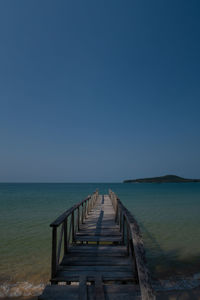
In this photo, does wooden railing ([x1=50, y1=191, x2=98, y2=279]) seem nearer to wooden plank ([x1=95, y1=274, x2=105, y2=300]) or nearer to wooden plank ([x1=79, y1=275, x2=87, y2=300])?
wooden plank ([x1=79, y1=275, x2=87, y2=300])

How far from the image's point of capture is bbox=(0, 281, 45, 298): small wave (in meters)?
4.89

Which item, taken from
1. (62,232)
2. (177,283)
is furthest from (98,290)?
(177,283)

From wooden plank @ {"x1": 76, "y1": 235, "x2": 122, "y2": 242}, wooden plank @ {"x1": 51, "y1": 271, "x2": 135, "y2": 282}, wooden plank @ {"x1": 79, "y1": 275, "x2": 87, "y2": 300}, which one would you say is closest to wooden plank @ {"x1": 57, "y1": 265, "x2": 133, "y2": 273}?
wooden plank @ {"x1": 51, "y1": 271, "x2": 135, "y2": 282}

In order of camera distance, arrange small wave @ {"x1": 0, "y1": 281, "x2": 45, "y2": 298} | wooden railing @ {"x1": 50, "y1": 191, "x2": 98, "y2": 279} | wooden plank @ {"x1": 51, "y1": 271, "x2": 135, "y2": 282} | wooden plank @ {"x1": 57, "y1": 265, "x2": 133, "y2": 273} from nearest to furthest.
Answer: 1. wooden plank @ {"x1": 51, "y1": 271, "x2": 135, "y2": 282}
2. wooden railing @ {"x1": 50, "y1": 191, "x2": 98, "y2": 279}
3. wooden plank @ {"x1": 57, "y1": 265, "x2": 133, "y2": 273}
4. small wave @ {"x1": 0, "y1": 281, "x2": 45, "y2": 298}

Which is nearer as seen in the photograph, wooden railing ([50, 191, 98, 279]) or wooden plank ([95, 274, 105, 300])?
wooden plank ([95, 274, 105, 300])

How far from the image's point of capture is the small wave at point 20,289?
4.89 meters

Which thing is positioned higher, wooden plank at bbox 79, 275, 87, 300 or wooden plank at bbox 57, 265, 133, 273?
wooden plank at bbox 79, 275, 87, 300

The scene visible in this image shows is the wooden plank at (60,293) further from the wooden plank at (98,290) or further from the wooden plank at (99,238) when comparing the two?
the wooden plank at (99,238)

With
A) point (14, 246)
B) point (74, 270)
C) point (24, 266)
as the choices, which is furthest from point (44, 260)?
point (74, 270)

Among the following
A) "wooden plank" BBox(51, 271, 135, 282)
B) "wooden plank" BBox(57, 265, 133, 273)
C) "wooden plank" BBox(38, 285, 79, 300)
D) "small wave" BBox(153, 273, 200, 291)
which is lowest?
"small wave" BBox(153, 273, 200, 291)

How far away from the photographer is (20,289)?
5.09 metres

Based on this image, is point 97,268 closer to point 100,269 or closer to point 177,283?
point 100,269

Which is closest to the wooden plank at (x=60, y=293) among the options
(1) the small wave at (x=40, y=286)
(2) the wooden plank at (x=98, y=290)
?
(2) the wooden plank at (x=98, y=290)

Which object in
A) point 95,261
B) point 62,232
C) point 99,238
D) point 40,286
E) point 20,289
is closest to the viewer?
point 95,261
